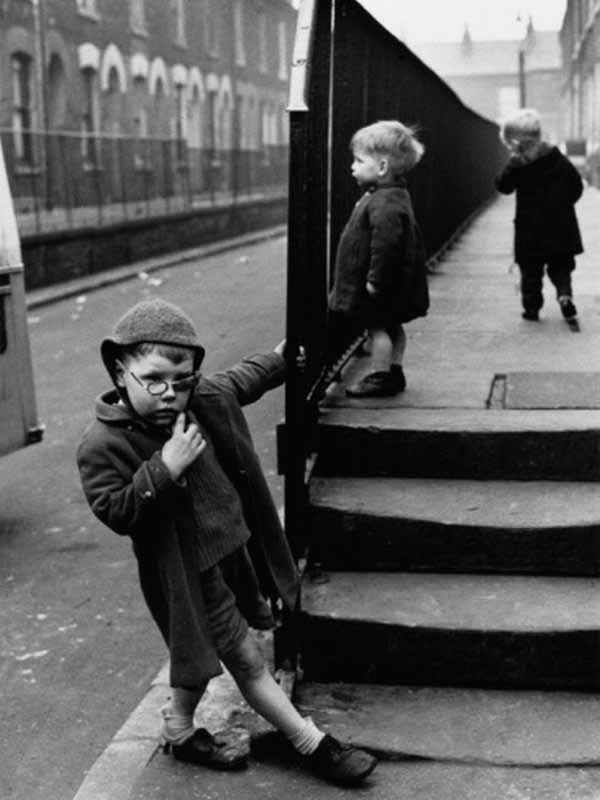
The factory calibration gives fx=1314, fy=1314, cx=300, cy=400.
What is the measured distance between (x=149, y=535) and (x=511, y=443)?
6.14 feet

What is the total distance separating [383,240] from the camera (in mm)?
5492

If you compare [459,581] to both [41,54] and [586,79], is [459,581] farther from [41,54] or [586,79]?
[586,79]

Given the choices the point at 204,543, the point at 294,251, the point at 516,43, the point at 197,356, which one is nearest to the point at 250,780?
the point at 204,543

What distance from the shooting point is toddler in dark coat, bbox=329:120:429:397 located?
549 centimetres

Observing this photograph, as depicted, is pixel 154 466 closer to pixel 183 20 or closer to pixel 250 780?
pixel 250 780

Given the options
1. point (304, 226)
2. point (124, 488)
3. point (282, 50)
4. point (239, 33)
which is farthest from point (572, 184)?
point (282, 50)

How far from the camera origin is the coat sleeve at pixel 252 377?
3.84m

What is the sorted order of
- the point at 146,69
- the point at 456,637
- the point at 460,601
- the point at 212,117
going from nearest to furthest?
the point at 456,637 < the point at 460,601 < the point at 146,69 < the point at 212,117

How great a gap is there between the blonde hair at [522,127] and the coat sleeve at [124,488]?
4864 mm

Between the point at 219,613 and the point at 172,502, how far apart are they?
14.5 inches

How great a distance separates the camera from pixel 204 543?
360cm

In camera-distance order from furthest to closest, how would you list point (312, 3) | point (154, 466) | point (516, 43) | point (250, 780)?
point (516, 43)
point (312, 3)
point (250, 780)
point (154, 466)

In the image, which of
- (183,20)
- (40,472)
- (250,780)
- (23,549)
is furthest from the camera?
(183,20)

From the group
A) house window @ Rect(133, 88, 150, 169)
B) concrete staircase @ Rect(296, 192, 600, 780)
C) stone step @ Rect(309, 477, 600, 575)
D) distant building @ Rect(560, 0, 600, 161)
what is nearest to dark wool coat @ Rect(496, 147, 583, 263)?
concrete staircase @ Rect(296, 192, 600, 780)
